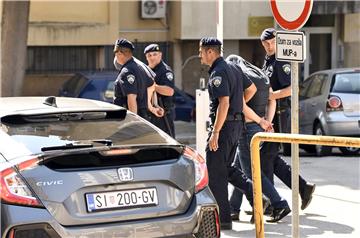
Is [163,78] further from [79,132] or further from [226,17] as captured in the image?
[226,17]

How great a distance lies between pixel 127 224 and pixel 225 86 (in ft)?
8.36

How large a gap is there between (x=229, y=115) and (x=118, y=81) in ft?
5.22

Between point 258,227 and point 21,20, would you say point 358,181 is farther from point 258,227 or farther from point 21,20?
point 21,20

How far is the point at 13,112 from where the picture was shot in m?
5.37

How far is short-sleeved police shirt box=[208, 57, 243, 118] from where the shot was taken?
279 inches

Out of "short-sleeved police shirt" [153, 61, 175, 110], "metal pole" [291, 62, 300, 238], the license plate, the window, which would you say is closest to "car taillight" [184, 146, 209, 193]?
the license plate

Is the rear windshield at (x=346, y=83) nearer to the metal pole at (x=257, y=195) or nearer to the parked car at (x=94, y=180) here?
the metal pole at (x=257, y=195)

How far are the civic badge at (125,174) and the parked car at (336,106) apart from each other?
865 cm

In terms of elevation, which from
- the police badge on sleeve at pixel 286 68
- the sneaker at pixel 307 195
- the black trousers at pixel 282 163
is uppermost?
the police badge on sleeve at pixel 286 68

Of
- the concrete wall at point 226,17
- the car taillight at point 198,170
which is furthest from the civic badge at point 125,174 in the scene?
the concrete wall at point 226,17

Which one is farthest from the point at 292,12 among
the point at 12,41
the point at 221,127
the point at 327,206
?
the point at 12,41

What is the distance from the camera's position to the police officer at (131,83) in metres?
8.21

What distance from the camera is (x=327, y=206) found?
8.59 metres

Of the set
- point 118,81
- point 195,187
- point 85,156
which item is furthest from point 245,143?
point 85,156
